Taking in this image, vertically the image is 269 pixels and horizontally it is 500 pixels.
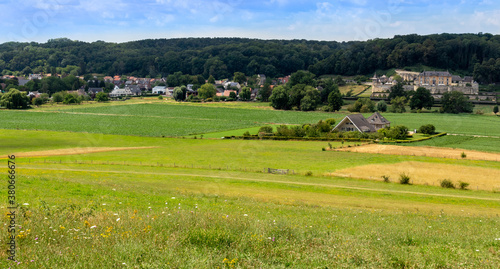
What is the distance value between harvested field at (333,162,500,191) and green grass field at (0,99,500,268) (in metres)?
0.68

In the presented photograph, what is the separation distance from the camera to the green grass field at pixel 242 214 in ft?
31.4

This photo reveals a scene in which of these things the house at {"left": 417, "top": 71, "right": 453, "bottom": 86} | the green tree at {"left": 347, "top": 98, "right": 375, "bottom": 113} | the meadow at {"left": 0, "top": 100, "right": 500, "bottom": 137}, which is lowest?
the meadow at {"left": 0, "top": 100, "right": 500, "bottom": 137}

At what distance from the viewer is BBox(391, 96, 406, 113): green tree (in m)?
119

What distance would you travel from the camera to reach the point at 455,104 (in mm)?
114625

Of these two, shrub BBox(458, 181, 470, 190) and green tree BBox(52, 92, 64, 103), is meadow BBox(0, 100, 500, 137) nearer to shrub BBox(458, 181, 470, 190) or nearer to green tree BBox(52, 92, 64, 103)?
green tree BBox(52, 92, 64, 103)

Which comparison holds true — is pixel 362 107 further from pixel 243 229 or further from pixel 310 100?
pixel 243 229

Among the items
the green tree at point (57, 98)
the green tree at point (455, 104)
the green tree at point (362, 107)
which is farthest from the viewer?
the green tree at point (57, 98)

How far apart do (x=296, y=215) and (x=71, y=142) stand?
1951 inches

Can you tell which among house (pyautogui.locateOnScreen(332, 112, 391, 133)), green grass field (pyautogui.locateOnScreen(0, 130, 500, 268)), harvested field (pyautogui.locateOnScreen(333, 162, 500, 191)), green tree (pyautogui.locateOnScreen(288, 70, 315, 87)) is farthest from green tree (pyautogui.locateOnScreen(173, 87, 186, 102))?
green grass field (pyautogui.locateOnScreen(0, 130, 500, 268))

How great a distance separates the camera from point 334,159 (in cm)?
4647

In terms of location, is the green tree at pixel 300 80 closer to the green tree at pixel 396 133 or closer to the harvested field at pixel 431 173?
the green tree at pixel 396 133

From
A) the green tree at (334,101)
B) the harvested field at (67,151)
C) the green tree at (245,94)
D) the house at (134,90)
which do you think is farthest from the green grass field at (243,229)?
the house at (134,90)

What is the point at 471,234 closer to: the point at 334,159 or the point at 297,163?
the point at 297,163

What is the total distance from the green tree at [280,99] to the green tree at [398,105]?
101ft
